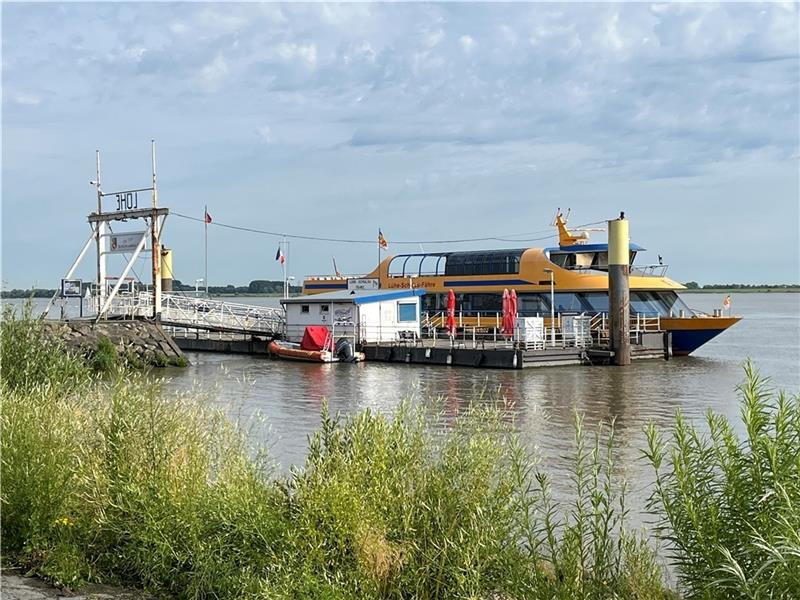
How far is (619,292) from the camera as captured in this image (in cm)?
3105

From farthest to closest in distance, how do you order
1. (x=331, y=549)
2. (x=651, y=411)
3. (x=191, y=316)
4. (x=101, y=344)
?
(x=191, y=316) < (x=101, y=344) < (x=651, y=411) < (x=331, y=549)

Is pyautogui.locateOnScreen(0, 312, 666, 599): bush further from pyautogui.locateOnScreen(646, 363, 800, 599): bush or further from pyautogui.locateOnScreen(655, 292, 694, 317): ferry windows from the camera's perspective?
pyautogui.locateOnScreen(655, 292, 694, 317): ferry windows

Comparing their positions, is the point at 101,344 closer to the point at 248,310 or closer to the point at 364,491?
the point at 248,310

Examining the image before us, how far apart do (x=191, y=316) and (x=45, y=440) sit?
28782 millimetres

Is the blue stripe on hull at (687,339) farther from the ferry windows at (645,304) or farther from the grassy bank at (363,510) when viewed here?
the grassy bank at (363,510)

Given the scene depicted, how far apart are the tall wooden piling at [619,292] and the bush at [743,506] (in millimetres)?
26107

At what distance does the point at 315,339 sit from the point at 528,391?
1223 cm

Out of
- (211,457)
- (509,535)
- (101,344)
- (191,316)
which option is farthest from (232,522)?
(191,316)

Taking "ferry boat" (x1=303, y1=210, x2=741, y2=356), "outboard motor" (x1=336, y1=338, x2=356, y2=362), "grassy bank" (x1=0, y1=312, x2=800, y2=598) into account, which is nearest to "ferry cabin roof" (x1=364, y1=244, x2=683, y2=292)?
"ferry boat" (x1=303, y1=210, x2=741, y2=356)

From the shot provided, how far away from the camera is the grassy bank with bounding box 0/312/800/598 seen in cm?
523

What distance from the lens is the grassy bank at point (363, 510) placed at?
5.23 m

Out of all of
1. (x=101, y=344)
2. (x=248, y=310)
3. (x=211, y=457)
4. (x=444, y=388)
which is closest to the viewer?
(x=211, y=457)

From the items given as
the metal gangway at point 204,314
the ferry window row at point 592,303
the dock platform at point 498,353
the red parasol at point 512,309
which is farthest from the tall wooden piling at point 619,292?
the metal gangway at point 204,314

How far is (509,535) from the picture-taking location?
6.41 meters
